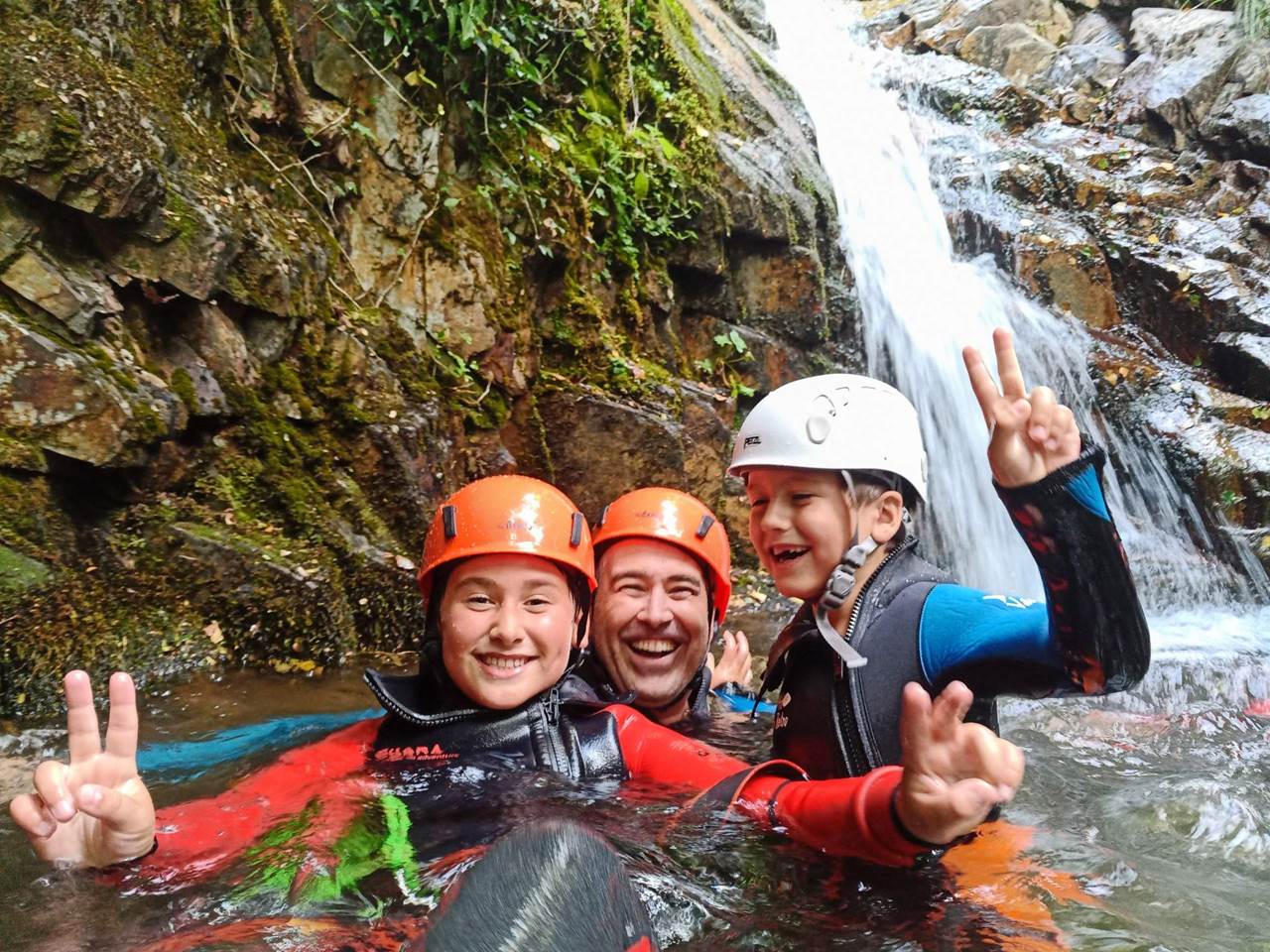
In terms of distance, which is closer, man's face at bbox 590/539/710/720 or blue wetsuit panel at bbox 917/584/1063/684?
blue wetsuit panel at bbox 917/584/1063/684

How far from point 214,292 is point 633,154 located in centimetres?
442

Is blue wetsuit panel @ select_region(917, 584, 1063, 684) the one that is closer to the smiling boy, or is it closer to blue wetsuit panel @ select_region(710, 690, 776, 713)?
the smiling boy

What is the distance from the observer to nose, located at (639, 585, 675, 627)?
3885 millimetres

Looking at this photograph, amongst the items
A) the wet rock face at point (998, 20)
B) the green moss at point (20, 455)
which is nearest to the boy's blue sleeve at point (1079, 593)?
the green moss at point (20, 455)

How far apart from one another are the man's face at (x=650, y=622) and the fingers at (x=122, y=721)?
211 cm

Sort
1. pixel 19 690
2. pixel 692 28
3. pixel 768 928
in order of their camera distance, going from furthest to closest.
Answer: pixel 692 28 < pixel 19 690 < pixel 768 928

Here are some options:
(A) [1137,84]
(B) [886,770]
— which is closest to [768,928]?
(B) [886,770]

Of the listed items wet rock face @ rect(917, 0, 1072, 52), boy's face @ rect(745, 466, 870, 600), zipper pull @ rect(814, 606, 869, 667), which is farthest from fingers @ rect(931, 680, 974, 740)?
wet rock face @ rect(917, 0, 1072, 52)

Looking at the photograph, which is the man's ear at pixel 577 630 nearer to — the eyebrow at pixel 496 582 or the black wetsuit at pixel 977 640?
the eyebrow at pixel 496 582

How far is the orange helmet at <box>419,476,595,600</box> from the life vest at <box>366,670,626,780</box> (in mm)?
479

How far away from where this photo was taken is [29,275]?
4125mm

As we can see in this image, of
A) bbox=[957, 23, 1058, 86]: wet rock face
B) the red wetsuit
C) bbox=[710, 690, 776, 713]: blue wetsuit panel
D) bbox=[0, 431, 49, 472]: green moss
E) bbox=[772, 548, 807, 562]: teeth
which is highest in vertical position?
bbox=[957, 23, 1058, 86]: wet rock face

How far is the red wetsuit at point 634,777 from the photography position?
2.15 metres

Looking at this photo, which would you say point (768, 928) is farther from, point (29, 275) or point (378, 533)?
point (29, 275)
